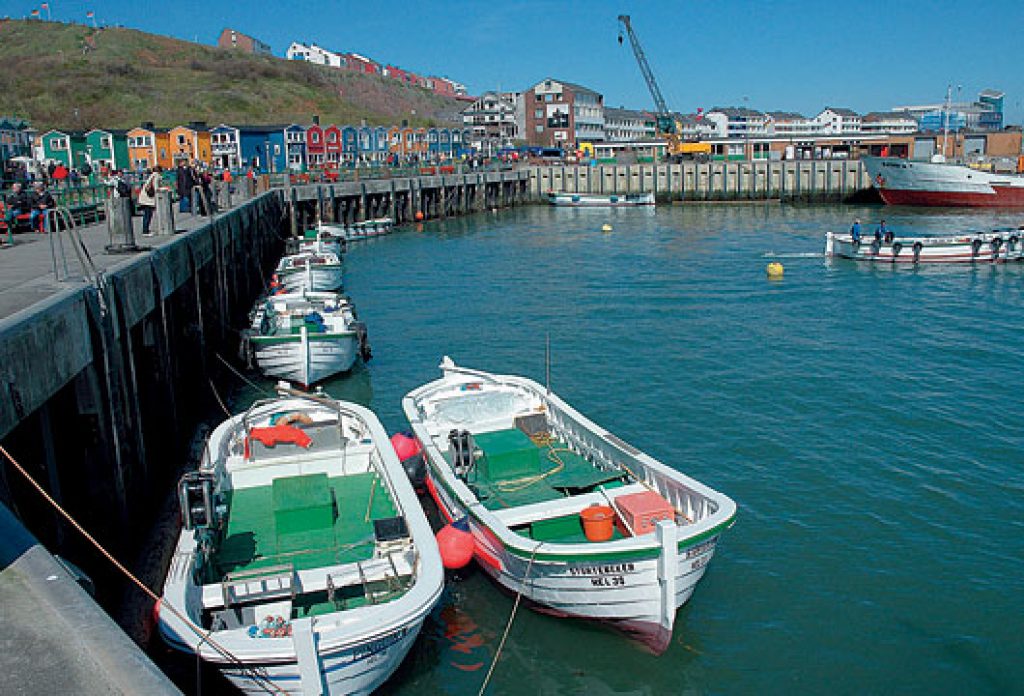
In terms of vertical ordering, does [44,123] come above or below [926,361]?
above

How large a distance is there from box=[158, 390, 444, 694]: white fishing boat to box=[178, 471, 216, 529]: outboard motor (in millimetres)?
14

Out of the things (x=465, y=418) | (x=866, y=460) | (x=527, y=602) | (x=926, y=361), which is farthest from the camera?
(x=926, y=361)

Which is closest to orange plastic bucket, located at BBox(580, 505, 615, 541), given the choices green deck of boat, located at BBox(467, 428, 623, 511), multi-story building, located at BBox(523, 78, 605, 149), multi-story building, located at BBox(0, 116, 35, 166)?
green deck of boat, located at BBox(467, 428, 623, 511)

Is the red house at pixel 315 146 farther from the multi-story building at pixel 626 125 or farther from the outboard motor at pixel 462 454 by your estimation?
the outboard motor at pixel 462 454

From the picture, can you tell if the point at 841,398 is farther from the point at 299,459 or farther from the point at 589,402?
the point at 299,459

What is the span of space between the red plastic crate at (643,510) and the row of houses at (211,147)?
201 feet

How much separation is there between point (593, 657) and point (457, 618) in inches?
81.8

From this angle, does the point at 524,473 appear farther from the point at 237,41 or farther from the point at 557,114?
the point at 237,41

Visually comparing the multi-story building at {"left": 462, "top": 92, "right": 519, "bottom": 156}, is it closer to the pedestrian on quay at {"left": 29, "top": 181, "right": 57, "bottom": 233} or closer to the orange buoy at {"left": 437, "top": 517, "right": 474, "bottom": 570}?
the pedestrian on quay at {"left": 29, "top": 181, "right": 57, "bottom": 233}

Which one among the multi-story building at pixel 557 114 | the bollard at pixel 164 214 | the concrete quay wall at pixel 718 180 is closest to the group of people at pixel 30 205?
the bollard at pixel 164 214

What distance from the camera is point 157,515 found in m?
12.7

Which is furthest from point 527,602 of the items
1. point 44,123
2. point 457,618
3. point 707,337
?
point 44,123

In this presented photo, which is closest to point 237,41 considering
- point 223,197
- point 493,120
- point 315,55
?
point 315,55

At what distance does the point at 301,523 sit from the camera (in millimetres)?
11297
